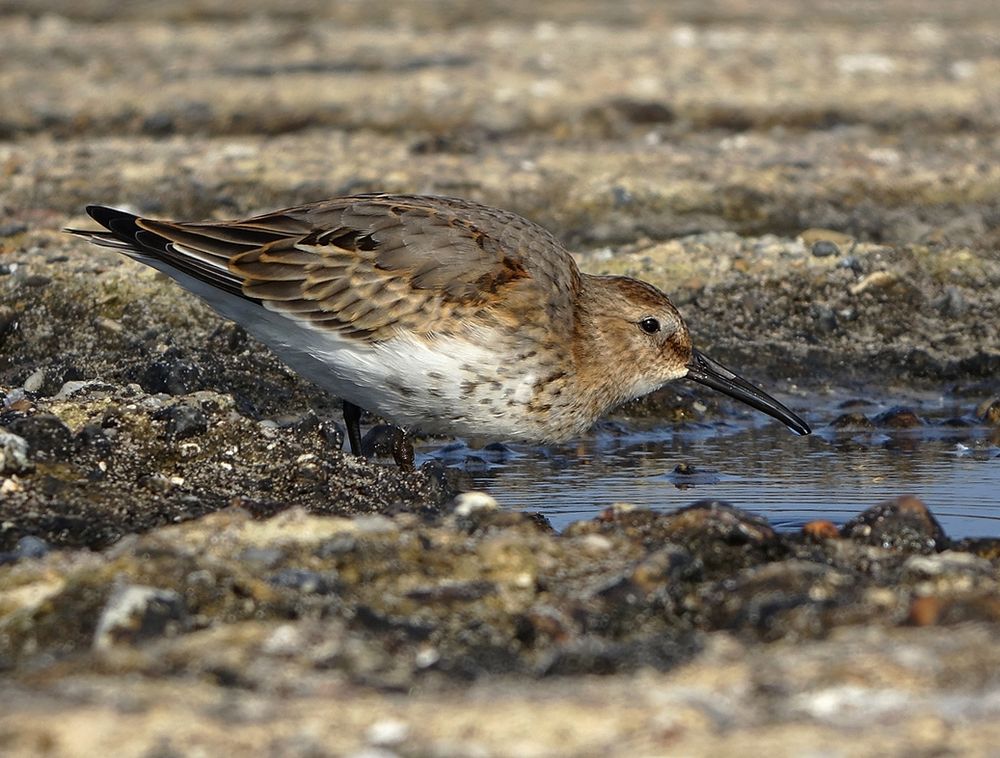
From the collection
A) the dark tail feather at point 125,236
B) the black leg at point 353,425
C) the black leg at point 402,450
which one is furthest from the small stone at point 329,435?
the dark tail feather at point 125,236

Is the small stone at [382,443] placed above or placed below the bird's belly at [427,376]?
below

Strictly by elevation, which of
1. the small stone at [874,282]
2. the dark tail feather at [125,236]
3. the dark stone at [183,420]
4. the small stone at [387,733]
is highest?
the dark tail feather at [125,236]

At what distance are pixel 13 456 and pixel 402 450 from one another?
2145 millimetres

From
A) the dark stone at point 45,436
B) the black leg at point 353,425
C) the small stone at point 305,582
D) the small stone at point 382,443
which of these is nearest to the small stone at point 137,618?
the small stone at point 305,582

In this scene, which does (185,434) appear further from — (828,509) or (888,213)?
(888,213)

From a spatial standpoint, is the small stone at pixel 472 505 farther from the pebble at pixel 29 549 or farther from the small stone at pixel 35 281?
the small stone at pixel 35 281

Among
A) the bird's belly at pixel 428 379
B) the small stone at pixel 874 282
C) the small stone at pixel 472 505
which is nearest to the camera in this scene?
the small stone at pixel 472 505

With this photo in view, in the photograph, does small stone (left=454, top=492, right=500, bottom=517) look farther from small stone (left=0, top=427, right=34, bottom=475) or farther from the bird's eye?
the bird's eye

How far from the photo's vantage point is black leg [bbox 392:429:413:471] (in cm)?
736

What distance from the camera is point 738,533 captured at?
516 cm

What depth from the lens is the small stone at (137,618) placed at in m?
4.23

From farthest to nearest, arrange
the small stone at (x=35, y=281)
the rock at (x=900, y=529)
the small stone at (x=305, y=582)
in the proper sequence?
1. the small stone at (x=35, y=281)
2. the rock at (x=900, y=529)
3. the small stone at (x=305, y=582)

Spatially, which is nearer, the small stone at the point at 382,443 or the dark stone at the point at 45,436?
the dark stone at the point at 45,436

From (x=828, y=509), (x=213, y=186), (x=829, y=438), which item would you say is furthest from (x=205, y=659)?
(x=213, y=186)
